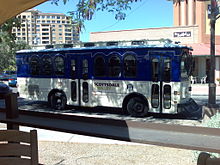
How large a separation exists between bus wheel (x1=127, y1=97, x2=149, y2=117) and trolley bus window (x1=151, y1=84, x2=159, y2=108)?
1.24ft

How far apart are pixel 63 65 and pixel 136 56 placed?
340cm

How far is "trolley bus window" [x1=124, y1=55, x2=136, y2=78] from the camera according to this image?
1030cm

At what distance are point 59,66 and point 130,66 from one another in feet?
11.0

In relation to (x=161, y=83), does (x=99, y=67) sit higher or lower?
higher

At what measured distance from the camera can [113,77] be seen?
10.6m

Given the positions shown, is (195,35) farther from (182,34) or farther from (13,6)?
(13,6)

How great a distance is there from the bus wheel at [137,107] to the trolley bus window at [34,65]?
4693 mm

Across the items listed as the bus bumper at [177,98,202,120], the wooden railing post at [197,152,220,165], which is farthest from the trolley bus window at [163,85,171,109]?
the wooden railing post at [197,152,220,165]

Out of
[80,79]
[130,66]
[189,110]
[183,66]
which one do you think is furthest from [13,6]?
[80,79]

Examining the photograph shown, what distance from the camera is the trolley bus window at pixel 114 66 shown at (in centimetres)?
1056

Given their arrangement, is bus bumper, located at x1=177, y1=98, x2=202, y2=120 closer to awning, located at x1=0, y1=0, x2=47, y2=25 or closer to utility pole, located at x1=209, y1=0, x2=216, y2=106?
utility pole, located at x1=209, y1=0, x2=216, y2=106

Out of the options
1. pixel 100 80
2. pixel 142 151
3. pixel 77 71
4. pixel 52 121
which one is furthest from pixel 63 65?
pixel 52 121

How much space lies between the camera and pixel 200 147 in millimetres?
1927

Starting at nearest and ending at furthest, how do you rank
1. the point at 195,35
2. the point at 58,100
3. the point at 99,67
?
the point at 99,67 < the point at 58,100 < the point at 195,35
